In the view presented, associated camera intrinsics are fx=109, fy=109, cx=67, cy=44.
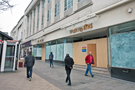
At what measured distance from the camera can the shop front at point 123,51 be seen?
6.36 metres

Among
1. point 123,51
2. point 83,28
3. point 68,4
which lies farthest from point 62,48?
point 123,51

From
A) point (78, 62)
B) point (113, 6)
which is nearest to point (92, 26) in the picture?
point (113, 6)

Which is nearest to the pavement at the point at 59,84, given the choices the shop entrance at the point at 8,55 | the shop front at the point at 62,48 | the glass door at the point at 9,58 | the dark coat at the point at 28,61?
the dark coat at the point at 28,61

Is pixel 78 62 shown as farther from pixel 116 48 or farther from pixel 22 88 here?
pixel 22 88

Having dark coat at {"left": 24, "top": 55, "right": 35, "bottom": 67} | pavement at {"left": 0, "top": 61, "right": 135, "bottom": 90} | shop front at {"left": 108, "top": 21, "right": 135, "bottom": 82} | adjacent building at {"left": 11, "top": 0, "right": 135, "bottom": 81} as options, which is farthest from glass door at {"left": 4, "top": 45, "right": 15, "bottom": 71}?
shop front at {"left": 108, "top": 21, "right": 135, "bottom": 82}

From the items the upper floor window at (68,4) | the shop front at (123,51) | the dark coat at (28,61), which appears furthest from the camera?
the upper floor window at (68,4)

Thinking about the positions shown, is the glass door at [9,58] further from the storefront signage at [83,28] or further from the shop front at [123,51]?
the shop front at [123,51]

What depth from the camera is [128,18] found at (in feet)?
22.0

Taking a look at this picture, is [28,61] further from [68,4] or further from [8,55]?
[68,4]

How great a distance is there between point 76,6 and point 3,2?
8580 mm

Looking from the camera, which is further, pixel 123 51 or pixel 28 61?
pixel 123 51

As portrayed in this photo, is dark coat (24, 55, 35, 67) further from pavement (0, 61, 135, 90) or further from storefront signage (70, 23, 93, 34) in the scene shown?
storefront signage (70, 23, 93, 34)

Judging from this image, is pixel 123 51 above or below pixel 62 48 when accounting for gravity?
below

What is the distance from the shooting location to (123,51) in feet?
22.4
